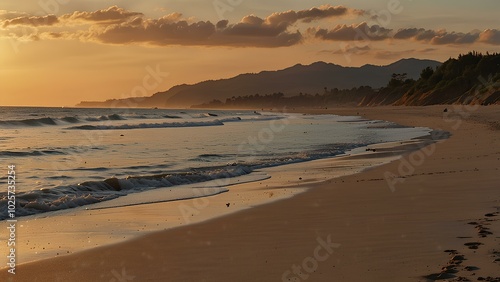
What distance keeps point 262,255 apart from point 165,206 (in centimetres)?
514

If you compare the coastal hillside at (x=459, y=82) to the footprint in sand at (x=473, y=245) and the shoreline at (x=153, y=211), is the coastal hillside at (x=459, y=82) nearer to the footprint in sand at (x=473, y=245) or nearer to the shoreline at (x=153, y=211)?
the shoreline at (x=153, y=211)

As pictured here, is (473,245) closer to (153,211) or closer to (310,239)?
(310,239)

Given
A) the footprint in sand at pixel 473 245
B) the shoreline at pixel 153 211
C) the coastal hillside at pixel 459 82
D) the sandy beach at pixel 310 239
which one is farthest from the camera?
the coastal hillside at pixel 459 82

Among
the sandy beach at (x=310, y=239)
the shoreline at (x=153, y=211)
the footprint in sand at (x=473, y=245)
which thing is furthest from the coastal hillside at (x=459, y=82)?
the footprint in sand at (x=473, y=245)

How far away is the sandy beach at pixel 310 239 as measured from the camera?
266 inches

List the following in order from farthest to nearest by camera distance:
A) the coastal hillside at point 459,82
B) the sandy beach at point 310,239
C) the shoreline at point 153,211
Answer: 1. the coastal hillside at point 459,82
2. the shoreline at point 153,211
3. the sandy beach at point 310,239

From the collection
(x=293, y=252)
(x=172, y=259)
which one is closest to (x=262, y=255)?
(x=293, y=252)

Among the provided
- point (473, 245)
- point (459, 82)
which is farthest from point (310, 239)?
point (459, 82)

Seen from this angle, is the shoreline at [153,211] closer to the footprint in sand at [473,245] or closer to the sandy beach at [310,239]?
the sandy beach at [310,239]

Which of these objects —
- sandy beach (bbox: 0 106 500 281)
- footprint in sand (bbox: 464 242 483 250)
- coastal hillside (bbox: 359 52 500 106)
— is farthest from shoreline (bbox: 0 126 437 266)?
coastal hillside (bbox: 359 52 500 106)

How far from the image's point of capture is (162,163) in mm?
20984

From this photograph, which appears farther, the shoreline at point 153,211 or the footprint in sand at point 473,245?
the shoreline at point 153,211

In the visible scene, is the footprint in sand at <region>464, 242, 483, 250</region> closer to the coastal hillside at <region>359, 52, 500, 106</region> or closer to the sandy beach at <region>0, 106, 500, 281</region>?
the sandy beach at <region>0, 106, 500, 281</region>

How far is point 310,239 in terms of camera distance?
8.34 meters
